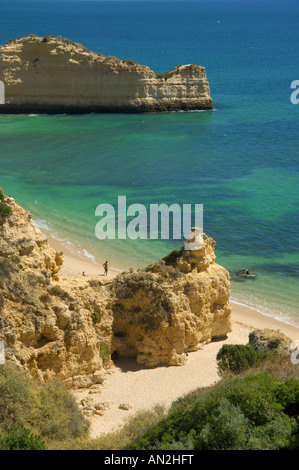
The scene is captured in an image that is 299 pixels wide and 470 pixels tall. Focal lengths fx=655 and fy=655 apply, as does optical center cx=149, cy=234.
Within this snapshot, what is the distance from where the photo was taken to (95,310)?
20.4 meters

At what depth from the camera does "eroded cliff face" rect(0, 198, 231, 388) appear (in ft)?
61.0

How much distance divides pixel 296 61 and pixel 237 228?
80382mm

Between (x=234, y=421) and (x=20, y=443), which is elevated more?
(x=234, y=421)

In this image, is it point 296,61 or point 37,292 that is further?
point 296,61

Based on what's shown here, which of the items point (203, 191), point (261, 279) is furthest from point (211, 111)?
point (261, 279)

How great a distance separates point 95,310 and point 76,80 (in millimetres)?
49765

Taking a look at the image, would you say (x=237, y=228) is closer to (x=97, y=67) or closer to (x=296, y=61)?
(x=97, y=67)

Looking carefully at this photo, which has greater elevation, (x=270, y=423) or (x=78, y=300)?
(x=78, y=300)

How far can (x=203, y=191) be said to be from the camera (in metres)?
45.5

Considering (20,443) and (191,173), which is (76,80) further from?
(20,443)

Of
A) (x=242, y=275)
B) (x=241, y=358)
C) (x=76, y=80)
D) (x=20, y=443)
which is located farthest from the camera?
(x=76, y=80)

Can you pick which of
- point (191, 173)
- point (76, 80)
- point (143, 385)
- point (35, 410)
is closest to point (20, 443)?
point (35, 410)

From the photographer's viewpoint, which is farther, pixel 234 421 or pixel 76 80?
pixel 76 80

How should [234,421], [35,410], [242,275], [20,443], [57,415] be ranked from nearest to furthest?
1. [234,421]
2. [20,443]
3. [35,410]
4. [57,415]
5. [242,275]
